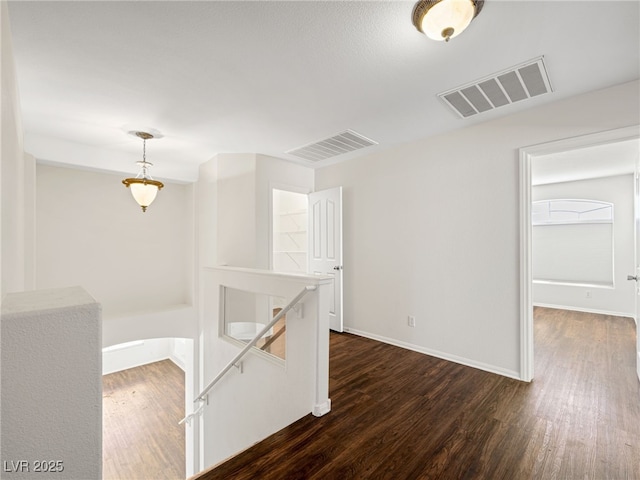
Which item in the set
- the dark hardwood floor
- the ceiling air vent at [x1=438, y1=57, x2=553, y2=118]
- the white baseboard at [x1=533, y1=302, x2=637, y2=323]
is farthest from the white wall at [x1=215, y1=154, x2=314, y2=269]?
the white baseboard at [x1=533, y1=302, x2=637, y2=323]

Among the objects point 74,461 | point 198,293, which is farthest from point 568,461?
point 198,293

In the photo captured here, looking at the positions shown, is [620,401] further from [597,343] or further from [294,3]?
[294,3]

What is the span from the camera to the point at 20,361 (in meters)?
0.71

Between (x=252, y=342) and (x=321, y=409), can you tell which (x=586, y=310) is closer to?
(x=321, y=409)

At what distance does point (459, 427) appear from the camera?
2074 millimetres

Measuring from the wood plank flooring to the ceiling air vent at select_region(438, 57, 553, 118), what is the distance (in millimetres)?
5806

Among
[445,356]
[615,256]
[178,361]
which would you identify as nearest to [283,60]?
[445,356]

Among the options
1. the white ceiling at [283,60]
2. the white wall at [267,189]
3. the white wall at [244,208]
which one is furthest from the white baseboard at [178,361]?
the white ceiling at [283,60]

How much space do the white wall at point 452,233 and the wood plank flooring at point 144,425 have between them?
3.32m

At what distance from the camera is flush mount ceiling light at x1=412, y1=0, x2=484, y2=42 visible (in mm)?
1469

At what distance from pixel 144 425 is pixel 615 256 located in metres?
8.69

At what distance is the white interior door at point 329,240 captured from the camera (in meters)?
4.25

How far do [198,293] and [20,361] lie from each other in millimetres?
4399

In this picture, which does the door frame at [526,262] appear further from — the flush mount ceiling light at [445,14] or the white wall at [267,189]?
the white wall at [267,189]
